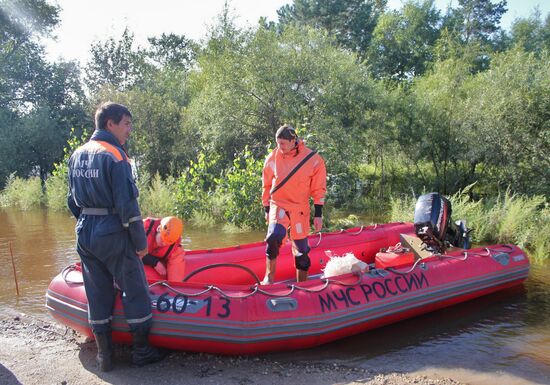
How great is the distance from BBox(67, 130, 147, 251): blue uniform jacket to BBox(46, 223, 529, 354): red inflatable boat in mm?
660

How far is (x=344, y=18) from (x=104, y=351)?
2519 centimetres

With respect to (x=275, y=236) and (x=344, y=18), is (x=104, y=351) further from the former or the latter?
(x=344, y=18)

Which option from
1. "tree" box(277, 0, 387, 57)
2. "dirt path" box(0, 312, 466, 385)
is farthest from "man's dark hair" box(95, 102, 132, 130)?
"tree" box(277, 0, 387, 57)

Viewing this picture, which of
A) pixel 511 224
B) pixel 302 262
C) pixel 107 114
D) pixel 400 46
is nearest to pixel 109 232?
pixel 107 114

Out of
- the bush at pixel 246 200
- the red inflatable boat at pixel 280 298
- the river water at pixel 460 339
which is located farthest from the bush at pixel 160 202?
the red inflatable boat at pixel 280 298

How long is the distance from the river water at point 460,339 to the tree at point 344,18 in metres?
22.0

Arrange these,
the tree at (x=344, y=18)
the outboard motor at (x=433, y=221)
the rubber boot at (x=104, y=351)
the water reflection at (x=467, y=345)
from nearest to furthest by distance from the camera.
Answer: the rubber boot at (x=104, y=351) → the water reflection at (x=467, y=345) → the outboard motor at (x=433, y=221) → the tree at (x=344, y=18)

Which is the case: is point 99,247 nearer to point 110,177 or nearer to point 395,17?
point 110,177

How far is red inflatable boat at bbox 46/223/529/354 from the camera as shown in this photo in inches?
128

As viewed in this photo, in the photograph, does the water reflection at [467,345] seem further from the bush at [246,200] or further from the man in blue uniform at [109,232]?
the bush at [246,200]

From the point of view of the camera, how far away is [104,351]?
314 centimetres

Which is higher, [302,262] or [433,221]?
[433,221]

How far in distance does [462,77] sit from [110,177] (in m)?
9.19

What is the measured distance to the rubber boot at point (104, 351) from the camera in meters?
3.13
